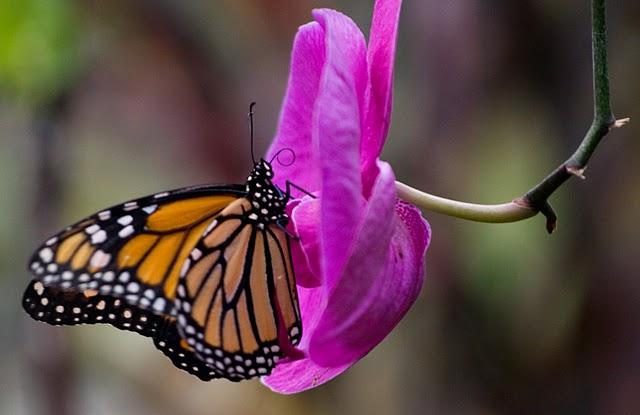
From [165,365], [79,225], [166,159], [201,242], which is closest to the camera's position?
[79,225]

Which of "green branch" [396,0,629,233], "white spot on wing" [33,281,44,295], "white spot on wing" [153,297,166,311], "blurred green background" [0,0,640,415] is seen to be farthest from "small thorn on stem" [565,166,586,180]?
"blurred green background" [0,0,640,415]

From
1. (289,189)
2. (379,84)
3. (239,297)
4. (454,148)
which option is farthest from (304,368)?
(454,148)

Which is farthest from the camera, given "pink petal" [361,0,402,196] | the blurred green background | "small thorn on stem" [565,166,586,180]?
the blurred green background

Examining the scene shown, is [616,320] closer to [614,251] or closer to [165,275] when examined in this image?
[614,251]

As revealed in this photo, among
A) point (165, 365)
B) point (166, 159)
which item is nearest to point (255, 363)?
point (166, 159)

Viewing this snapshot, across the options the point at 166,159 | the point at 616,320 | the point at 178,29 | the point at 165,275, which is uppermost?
the point at 178,29

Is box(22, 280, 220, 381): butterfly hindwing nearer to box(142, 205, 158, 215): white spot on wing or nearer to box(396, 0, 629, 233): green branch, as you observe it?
box(142, 205, 158, 215): white spot on wing

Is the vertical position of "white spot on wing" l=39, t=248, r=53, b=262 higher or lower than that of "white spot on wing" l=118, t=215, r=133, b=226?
lower
